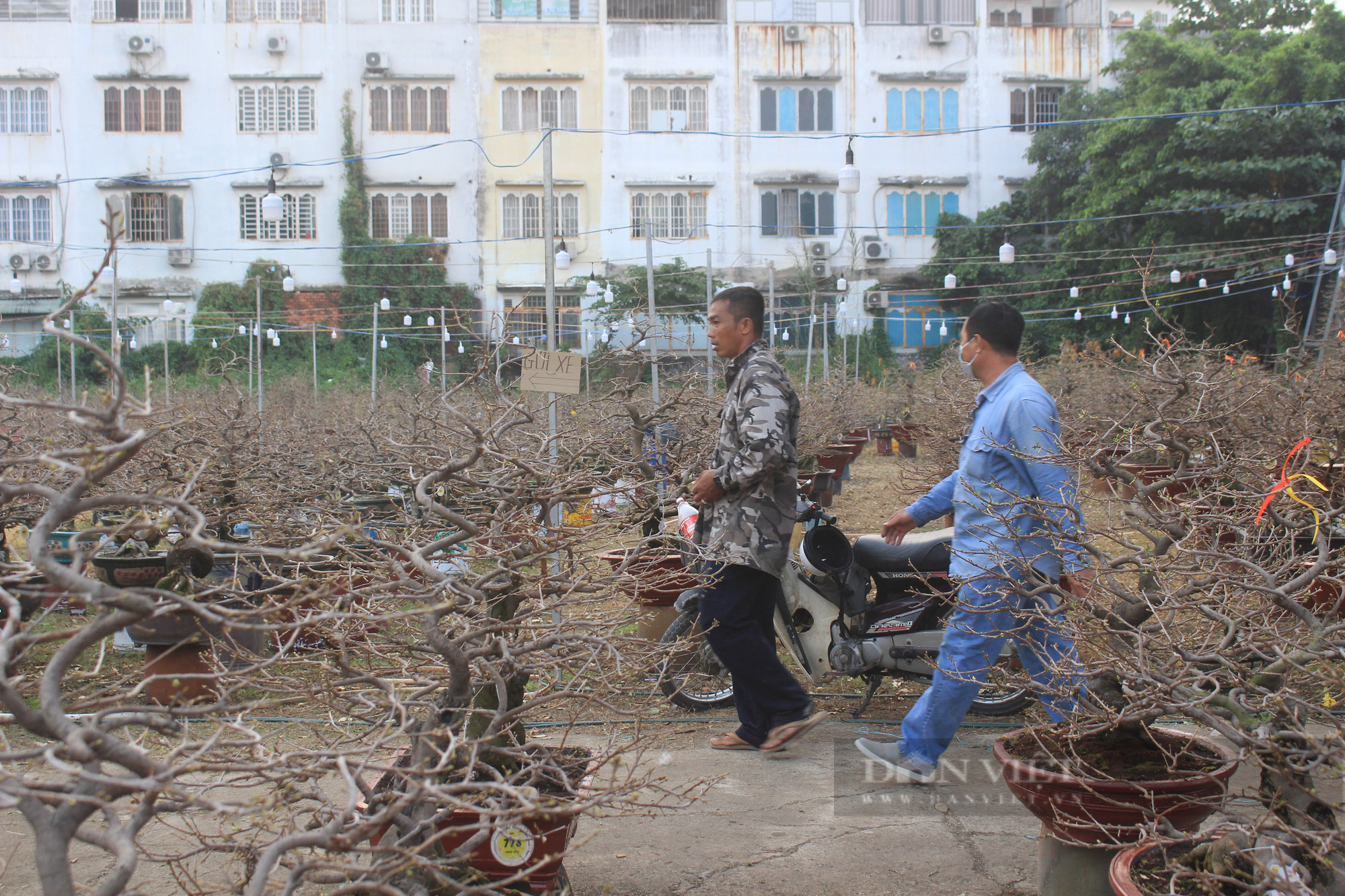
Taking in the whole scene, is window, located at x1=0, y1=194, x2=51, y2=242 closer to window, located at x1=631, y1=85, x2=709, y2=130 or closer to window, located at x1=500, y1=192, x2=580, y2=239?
window, located at x1=500, y1=192, x2=580, y2=239

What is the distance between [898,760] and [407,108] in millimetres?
31192

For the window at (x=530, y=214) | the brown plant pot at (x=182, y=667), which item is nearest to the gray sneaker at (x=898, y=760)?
the brown plant pot at (x=182, y=667)

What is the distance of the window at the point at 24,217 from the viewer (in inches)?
1223

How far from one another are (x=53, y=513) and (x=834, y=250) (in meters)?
32.0

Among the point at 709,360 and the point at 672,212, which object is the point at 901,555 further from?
the point at 672,212

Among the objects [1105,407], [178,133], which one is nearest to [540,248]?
[178,133]

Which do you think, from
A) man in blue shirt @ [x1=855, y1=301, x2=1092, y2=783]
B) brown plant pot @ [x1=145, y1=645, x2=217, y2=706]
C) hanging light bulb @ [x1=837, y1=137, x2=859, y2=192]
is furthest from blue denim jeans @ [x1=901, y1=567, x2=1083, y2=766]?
hanging light bulb @ [x1=837, y1=137, x2=859, y2=192]

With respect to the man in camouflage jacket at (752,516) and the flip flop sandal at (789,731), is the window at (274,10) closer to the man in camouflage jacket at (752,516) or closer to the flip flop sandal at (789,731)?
the man in camouflage jacket at (752,516)

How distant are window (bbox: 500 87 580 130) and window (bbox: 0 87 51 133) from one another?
13643 mm

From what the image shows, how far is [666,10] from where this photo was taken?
1267 inches

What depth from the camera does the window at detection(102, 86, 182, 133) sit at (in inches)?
1219

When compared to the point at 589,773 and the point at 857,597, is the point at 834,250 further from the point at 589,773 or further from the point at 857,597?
the point at 589,773

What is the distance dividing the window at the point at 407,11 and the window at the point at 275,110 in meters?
3.28

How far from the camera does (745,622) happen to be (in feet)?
13.1
